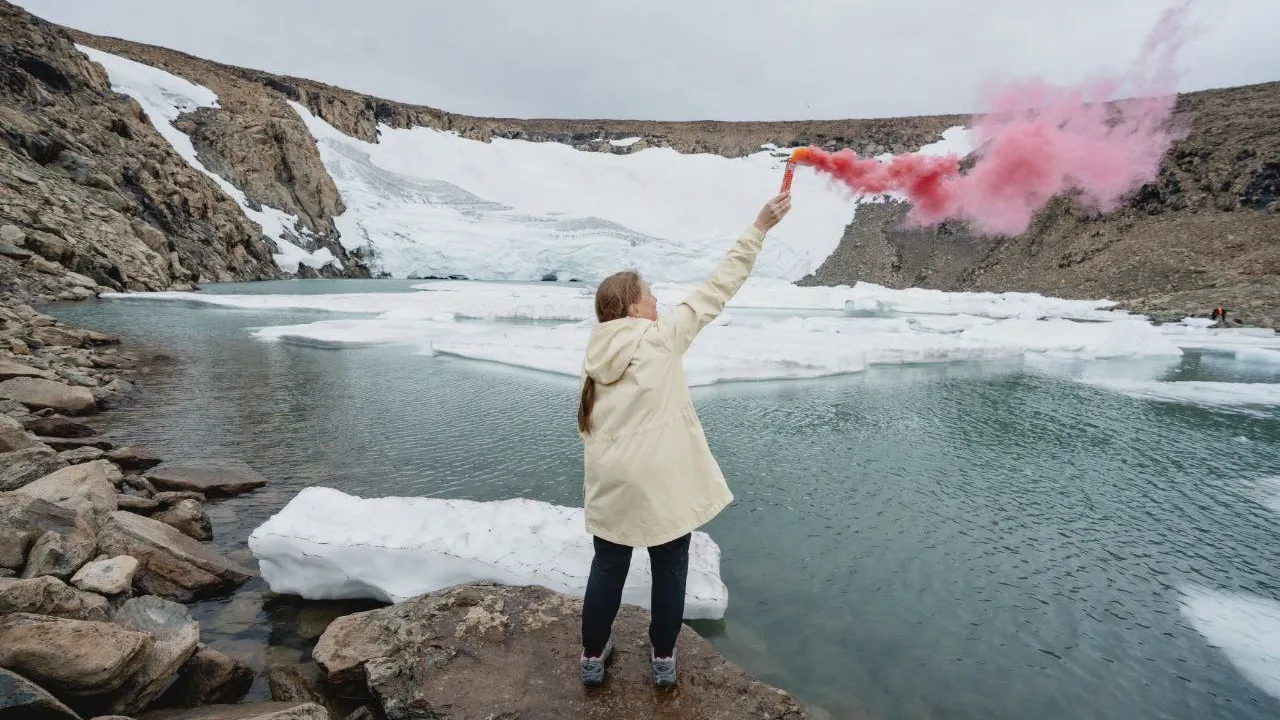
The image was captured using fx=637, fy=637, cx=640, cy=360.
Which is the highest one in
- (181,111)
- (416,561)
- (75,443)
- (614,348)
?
(181,111)

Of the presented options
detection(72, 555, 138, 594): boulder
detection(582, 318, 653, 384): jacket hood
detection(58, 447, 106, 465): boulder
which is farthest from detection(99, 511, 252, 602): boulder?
detection(582, 318, 653, 384): jacket hood

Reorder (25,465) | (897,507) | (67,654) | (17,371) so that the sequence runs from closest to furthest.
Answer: (67,654) < (25,465) < (897,507) < (17,371)

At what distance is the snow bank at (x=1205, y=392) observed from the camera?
29.1 ft

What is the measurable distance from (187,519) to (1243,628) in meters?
5.95

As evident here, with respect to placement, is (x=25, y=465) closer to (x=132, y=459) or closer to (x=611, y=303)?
(x=132, y=459)

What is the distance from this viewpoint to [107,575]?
8.46ft

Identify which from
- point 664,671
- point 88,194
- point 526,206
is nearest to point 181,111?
point 88,194

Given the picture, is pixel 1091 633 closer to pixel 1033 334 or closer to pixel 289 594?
pixel 289 594

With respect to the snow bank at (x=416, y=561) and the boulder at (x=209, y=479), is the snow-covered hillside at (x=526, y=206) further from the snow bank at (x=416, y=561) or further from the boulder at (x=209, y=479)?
the snow bank at (x=416, y=561)

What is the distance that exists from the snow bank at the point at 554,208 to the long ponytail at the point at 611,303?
1359 inches

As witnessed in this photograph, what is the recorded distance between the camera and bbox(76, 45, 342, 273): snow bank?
31.4 m

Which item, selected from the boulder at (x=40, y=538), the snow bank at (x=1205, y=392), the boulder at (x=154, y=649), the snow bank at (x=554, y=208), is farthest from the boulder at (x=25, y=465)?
the snow bank at (x=554, y=208)

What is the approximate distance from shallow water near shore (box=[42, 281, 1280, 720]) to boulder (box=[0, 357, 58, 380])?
2.75 feet

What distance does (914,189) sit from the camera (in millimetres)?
7137
